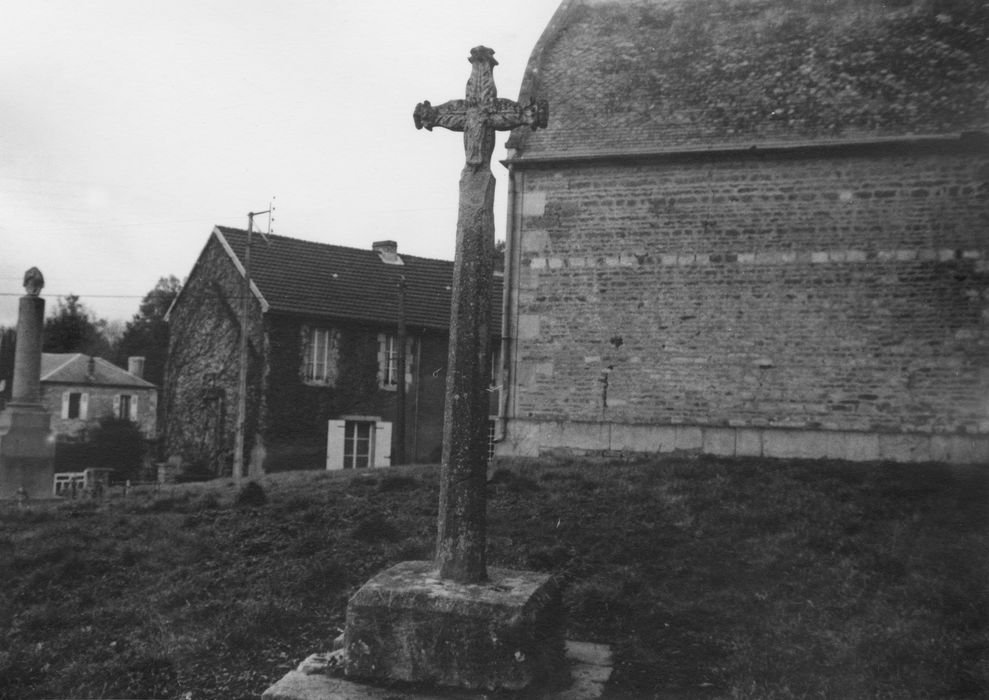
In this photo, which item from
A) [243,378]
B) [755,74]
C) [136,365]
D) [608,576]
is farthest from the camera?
[136,365]

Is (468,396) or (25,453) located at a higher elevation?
(468,396)

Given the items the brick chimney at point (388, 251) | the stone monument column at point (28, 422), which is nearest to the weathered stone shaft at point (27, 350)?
the stone monument column at point (28, 422)

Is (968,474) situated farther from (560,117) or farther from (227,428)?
(227,428)

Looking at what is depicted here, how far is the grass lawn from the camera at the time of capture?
5684mm

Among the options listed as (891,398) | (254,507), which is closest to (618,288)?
(891,398)

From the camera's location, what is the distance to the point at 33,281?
14.2m

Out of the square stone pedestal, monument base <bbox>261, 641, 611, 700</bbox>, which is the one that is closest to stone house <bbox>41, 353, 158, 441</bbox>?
monument base <bbox>261, 641, 611, 700</bbox>

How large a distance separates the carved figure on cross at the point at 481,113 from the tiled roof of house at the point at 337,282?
58.7 ft

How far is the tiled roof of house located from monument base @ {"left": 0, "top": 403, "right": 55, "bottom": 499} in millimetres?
9353

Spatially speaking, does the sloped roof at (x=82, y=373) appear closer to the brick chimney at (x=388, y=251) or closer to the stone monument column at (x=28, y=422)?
the brick chimney at (x=388, y=251)

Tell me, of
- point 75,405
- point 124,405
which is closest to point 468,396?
point 75,405

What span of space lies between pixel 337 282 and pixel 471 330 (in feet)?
66.9

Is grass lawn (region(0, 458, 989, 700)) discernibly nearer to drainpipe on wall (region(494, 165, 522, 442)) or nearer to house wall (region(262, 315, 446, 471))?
drainpipe on wall (region(494, 165, 522, 442))

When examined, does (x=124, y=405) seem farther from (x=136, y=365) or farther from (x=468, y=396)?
(x=468, y=396)
